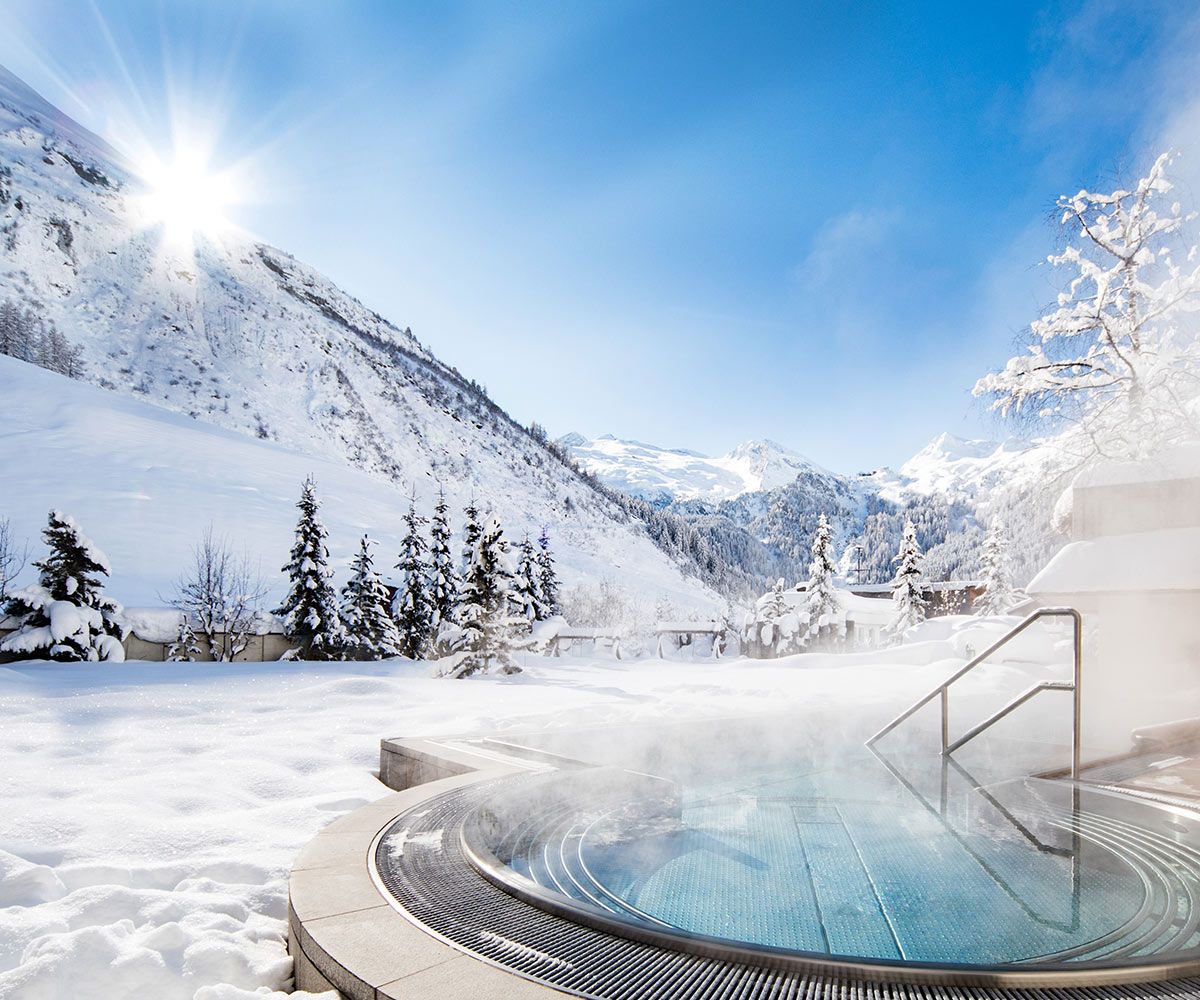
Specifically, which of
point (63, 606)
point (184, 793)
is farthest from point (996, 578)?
point (184, 793)

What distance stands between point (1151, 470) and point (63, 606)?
58.6 ft

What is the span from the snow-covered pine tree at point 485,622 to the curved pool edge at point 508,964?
12275mm

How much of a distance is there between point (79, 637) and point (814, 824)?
1364 centimetres

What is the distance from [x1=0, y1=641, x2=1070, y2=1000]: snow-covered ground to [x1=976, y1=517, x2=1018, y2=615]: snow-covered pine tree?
1946 cm

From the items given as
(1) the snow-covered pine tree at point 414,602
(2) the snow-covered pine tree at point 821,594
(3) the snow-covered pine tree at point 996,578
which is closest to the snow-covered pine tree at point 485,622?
(1) the snow-covered pine tree at point 414,602

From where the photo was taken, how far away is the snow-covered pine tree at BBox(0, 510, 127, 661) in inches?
492

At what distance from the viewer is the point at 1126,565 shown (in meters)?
9.86

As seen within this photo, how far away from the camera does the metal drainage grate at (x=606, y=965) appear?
72.6 inches

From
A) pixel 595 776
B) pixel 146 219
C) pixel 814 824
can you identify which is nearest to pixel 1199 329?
pixel 814 824

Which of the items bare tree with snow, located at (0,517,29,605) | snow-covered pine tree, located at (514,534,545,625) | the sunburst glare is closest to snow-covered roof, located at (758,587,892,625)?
snow-covered pine tree, located at (514,534,545,625)

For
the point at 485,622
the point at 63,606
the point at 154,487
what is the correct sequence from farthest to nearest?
the point at 154,487 < the point at 485,622 < the point at 63,606

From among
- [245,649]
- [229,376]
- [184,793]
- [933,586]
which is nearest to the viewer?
[184,793]

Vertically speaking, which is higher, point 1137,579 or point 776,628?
point 1137,579

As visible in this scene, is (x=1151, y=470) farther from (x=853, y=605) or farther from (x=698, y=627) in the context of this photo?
(x=698, y=627)
